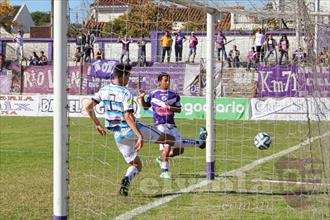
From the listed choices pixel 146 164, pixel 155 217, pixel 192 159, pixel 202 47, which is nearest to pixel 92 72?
pixel 146 164

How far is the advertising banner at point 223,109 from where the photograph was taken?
22828mm

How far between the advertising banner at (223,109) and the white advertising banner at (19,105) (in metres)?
5.19

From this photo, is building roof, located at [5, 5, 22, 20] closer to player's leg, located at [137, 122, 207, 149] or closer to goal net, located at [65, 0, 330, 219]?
goal net, located at [65, 0, 330, 219]

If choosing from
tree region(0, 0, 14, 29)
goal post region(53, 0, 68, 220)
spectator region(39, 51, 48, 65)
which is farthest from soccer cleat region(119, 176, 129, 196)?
tree region(0, 0, 14, 29)

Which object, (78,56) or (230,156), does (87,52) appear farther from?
(230,156)

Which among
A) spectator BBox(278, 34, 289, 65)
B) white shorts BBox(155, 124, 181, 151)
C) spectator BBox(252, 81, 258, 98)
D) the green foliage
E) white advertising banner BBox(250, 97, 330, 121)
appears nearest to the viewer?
the green foliage

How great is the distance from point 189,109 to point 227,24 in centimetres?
1150

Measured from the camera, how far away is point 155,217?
23.5 feet

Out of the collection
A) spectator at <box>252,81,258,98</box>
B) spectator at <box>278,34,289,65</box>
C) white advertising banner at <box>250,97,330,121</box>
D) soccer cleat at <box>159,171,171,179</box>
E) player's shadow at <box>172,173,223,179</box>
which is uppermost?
spectator at <box>278,34,289,65</box>

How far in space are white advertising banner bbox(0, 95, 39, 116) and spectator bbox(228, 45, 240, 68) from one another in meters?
11.0

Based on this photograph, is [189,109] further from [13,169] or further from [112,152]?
[13,169]

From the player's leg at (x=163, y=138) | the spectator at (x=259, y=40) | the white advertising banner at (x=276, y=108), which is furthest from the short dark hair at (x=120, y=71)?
the white advertising banner at (x=276, y=108)

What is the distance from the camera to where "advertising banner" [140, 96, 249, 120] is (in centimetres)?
2283

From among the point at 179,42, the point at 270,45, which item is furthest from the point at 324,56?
the point at 179,42
